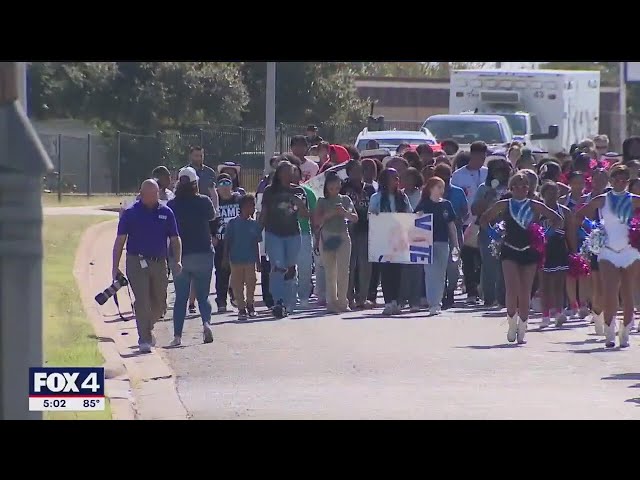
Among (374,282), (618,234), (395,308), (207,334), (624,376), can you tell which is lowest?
(624,376)

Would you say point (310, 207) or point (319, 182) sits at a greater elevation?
point (319, 182)

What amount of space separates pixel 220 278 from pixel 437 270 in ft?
8.51

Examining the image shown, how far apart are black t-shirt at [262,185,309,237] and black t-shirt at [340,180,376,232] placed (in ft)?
3.76

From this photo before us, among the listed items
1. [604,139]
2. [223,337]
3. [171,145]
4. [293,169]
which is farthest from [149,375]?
[171,145]

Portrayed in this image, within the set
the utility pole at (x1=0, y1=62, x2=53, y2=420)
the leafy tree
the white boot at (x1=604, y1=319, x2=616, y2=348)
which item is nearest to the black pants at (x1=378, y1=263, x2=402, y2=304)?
the white boot at (x1=604, y1=319, x2=616, y2=348)

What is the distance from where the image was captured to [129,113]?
140 feet

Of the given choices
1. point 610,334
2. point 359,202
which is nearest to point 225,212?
point 359,202

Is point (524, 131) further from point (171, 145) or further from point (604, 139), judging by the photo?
point (171, 145)

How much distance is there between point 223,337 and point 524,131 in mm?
16708

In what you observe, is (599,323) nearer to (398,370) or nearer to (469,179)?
(398,370)

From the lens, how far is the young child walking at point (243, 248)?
1634 cm

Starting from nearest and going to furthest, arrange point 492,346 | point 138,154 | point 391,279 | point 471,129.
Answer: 1. point 492,346
2. point 391,279
3. point 471,129
4. point 138,154

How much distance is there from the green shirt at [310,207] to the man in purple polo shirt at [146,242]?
Result: 140 inches

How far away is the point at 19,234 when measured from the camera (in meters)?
6.59
